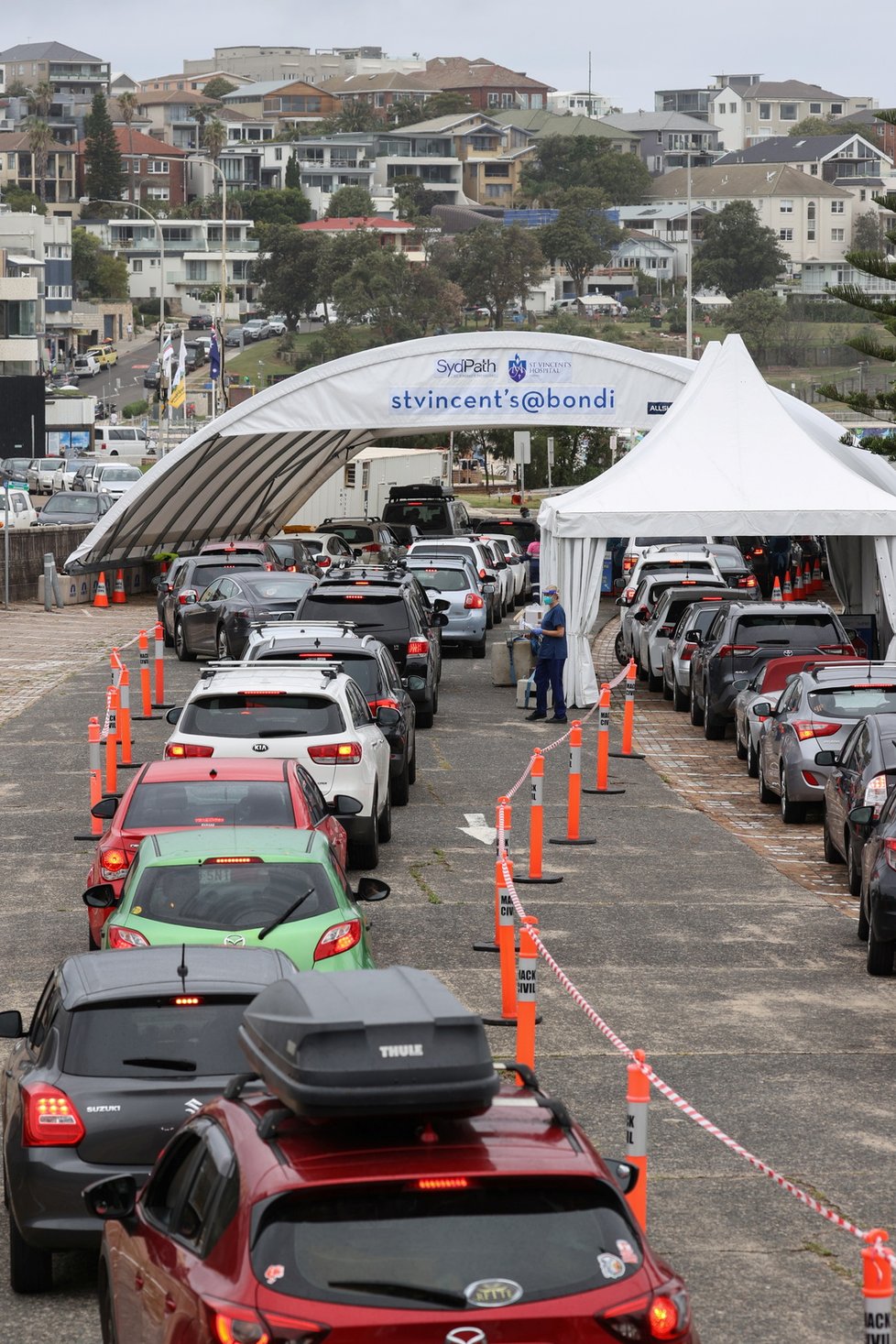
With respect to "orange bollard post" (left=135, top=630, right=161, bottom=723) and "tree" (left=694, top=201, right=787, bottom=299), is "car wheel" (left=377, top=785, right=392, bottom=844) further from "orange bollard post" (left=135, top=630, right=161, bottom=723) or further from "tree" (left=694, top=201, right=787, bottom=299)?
"tree" (left=694, top=201, right=787, bottom=299)

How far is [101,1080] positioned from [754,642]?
59.8ft

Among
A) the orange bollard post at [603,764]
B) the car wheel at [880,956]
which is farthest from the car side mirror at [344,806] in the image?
the orange bollard post at [603,764]

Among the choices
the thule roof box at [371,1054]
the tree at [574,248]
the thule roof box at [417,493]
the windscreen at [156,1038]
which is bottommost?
the thule roof box at [417,493]

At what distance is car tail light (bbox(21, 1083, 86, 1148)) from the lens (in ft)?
25.5

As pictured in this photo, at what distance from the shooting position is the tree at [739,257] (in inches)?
6969

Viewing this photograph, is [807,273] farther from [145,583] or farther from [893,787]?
[893,787]

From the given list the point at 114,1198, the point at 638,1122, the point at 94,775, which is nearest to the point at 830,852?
the point at 94,775

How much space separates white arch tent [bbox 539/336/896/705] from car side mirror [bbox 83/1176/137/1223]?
2274 cm

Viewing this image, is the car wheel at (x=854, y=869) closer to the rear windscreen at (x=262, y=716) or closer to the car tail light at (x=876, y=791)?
the car tail light at (x=876, y=791)

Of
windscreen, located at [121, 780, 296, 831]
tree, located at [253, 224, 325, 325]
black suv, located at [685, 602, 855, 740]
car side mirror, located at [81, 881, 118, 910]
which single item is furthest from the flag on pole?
Answer: tree, located at [253, 224, 325, 325]

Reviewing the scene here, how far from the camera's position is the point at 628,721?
942 inches

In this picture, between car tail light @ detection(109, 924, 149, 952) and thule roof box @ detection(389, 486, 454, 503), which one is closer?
car tail light @ detection(109, 924, 149, 952)

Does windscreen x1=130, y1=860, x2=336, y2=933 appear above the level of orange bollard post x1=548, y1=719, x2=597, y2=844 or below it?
above

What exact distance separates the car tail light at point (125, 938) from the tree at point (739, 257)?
170787 millimetres
